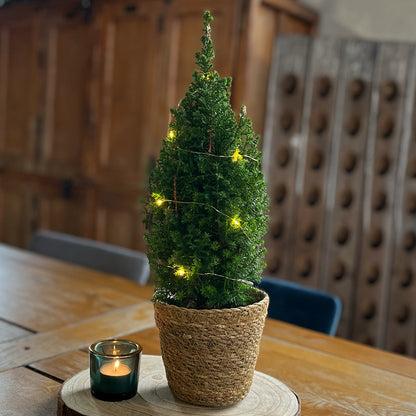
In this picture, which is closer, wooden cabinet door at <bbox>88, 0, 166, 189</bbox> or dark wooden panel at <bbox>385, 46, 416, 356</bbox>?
dark wooden panel at <bbox>385, 46, 416, 356</bbox>

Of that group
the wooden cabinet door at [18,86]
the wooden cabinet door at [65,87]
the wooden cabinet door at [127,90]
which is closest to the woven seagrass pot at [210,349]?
the wooden cabinet door at [127,90]

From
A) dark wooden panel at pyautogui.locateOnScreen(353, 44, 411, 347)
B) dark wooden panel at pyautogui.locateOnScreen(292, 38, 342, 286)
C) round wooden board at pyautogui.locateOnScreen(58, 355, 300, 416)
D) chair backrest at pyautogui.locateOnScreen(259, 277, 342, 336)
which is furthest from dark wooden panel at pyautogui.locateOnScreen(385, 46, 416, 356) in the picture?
round wooden board at pyautogui.locateOnScreen(58, 355, 300, 416)

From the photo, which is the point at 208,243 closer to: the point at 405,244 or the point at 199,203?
the point at 199,203

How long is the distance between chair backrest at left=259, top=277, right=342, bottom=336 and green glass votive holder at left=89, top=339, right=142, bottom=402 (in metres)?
0.76

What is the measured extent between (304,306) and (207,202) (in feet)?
2.70

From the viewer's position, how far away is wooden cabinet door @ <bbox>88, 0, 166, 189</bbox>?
3268mm

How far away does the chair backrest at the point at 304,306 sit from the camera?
1534mm

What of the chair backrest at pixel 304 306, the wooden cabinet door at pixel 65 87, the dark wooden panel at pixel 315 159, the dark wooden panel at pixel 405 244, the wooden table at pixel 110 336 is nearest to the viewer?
the wooden table at pixel 110 336

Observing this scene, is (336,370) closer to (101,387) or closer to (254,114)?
(101,387)

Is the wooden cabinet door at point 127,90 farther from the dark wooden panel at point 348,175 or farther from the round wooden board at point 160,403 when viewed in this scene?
the round wooden board at point 160,403

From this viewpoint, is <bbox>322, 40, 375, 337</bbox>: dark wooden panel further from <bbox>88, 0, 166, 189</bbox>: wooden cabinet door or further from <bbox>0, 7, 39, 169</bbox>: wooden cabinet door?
<bbox>0, 7, 39, 169</bbox>: wooden cabinet door

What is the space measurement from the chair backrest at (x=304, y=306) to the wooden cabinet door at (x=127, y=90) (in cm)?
173

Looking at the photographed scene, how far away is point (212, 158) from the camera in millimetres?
872

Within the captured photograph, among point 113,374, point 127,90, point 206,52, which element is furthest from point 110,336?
point 127,90
